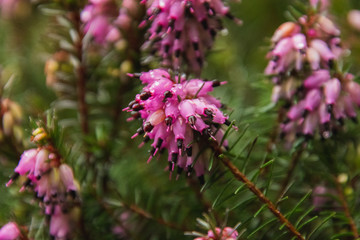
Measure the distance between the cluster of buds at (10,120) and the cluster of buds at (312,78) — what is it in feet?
2.53

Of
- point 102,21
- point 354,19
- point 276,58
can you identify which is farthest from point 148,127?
point 354,19

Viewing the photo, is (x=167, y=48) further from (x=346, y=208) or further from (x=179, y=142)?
(x=346, y=208)

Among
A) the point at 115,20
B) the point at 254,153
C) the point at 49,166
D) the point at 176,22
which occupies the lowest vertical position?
the point at 254,153

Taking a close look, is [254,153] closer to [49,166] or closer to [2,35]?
[49,166]

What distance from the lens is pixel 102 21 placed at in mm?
1438

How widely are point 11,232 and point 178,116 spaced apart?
0.54m

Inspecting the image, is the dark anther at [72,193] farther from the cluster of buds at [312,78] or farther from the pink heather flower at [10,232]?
the cluster of buds at [312,78]

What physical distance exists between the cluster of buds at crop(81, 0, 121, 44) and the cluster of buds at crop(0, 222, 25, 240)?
0.69m

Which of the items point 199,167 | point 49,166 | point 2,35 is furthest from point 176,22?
point 2,35

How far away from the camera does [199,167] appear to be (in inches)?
38.3

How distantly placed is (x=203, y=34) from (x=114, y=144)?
0.51 metres

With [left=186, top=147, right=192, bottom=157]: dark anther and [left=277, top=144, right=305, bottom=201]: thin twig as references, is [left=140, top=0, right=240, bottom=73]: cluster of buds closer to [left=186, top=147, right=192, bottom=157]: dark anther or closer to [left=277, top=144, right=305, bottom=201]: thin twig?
[left=186, top=147, right=192, bottom=157]: dark anther

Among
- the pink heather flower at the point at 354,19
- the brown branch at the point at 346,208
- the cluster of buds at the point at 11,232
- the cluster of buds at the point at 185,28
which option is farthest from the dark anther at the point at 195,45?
the pink heather flower at the point at 354,19

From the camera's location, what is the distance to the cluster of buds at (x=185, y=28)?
1.03 m
